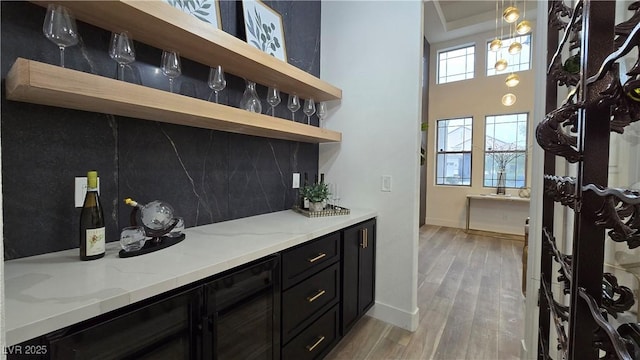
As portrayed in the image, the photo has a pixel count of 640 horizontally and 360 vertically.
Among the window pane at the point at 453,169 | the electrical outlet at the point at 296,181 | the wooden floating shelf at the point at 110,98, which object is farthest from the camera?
the window pane at the point at 453,169

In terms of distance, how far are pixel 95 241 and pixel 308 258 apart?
99 centimetres

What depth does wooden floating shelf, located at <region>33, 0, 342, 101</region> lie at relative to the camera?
112cm

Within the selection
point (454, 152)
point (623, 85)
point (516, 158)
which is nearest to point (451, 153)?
point (454, 152)

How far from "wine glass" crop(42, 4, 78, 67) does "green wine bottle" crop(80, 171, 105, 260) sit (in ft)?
1.68

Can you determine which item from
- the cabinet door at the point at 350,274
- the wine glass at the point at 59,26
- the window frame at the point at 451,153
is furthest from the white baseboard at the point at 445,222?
the wine glass at the point at 59,26

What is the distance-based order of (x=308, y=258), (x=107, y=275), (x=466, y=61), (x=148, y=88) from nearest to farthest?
1. (x=107, y=275)
2. (x=148, y=88)
3. (x=308, y=258)
4. (x=466, y=61)

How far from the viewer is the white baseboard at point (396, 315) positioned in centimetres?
217

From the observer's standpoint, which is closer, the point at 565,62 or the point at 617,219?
the point at 617,219

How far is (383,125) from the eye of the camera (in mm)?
2301

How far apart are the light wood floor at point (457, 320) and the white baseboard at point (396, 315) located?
0.15 ft

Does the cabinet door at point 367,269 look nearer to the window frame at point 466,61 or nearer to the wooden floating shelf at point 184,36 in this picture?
the wooden floating shelf at point 184,36

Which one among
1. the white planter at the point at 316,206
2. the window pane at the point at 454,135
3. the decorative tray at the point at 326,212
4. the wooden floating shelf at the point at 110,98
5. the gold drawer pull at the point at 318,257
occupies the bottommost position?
the gold drawer pull at the point at 318,257

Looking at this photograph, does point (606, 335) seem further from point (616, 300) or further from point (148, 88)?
point (148, 88)

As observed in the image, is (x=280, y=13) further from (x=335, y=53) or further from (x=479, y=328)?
(x=479, y=328)
